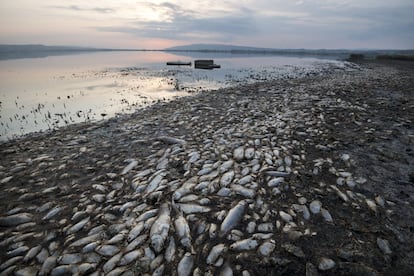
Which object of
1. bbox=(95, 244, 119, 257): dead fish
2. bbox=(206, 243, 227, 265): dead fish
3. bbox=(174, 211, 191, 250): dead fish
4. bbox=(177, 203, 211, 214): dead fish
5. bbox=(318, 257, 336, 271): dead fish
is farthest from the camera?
bbox=(177, 203, 211, 214): dead fish

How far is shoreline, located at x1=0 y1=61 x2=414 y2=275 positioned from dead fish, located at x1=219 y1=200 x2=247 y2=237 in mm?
74

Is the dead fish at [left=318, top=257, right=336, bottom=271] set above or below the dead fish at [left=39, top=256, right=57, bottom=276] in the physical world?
above

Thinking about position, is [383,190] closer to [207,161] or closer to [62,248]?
[207,161]

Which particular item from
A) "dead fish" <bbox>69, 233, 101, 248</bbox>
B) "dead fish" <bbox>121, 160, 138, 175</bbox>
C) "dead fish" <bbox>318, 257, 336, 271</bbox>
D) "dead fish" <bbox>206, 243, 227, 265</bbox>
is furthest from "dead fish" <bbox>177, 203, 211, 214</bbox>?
"dead fish" <bbox>121, 160, 138, 175</bbox>

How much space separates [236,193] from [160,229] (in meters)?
1.66

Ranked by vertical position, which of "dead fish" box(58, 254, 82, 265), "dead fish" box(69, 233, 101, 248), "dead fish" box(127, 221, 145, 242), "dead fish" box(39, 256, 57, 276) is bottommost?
"dead fish" box(39, 256, 57, 276)

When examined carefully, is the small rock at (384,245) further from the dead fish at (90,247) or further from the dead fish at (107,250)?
the dead fish at (90,247)

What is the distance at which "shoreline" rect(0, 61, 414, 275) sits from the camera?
3.41 metres

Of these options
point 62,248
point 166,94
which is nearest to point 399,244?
point 62,248

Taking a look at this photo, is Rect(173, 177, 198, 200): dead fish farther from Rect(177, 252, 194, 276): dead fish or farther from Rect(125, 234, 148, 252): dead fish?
Rect(177, 252, 194, 276): dead fish

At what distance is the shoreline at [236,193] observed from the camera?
11.2ft

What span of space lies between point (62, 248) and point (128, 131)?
20.4ft

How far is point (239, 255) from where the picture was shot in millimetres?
3355

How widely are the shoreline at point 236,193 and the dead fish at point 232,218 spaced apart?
0.24 ft
